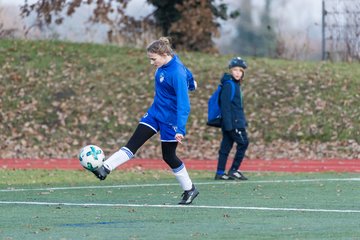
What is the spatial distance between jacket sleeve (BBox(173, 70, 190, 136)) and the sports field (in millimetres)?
893

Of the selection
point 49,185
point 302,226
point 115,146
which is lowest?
point 115,146

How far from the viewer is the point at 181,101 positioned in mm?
13258

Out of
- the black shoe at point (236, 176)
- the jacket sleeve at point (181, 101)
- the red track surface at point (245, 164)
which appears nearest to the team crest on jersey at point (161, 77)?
the jacket sleeve at point (181, 101)

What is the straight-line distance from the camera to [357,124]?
28.2 metres

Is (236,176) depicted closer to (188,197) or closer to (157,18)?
(188,197)

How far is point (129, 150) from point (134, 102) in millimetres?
16723

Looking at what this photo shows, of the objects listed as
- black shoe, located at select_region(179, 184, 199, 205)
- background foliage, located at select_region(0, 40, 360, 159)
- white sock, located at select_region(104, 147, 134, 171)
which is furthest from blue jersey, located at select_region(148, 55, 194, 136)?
background foliage, located at select_region(0, 40, 360, 159)

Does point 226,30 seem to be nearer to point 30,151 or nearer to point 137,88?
point 137,88

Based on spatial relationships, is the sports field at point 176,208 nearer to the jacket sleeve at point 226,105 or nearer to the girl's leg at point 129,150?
the girl's leg at point 129,150

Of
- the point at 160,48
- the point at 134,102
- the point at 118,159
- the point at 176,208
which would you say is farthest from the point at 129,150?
the point at 134,102

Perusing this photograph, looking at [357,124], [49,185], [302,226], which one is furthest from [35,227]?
[357,124]

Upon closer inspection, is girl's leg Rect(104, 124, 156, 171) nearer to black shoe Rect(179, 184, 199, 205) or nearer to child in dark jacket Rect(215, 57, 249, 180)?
black shoe Rect(179, 184, 199, 205)

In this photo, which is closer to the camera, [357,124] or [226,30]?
[357,124]

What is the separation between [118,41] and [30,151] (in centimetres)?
1069
